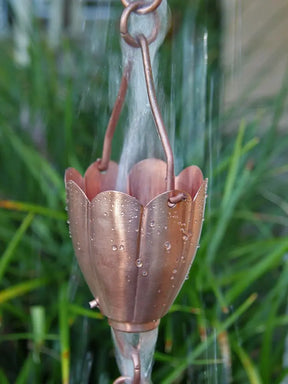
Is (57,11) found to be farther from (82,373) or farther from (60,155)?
(82,373)

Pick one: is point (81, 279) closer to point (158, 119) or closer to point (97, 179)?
point (97, 179)

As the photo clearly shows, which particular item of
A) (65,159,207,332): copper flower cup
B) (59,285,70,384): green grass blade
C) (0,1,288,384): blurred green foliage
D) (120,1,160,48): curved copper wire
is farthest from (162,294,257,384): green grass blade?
(120,1,160,48): curved copper wire

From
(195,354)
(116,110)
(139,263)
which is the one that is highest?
(116,110)

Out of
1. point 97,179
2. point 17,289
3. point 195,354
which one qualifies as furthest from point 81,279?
point 97,179

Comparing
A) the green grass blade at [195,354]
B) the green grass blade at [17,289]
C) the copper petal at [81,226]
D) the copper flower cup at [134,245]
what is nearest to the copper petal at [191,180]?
the copper flower cup at [134,245]

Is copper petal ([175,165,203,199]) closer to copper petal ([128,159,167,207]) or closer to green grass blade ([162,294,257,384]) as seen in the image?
copper petal ([128,159,167,207])
